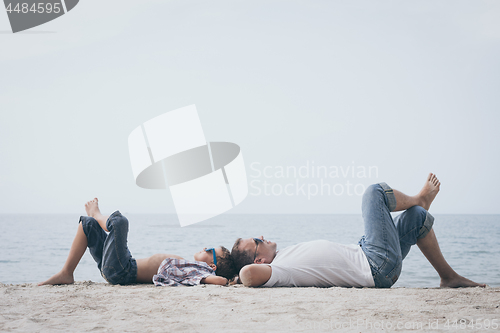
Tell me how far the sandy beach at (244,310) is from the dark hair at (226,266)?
0.41 metres

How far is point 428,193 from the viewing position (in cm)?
309

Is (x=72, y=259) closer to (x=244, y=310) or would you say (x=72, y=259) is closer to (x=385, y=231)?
(x=244, y=310)

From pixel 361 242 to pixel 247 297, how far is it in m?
1.06

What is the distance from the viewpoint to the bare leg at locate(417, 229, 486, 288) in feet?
9.72

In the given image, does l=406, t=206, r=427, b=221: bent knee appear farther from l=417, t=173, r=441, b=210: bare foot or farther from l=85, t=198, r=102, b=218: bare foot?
l=85, t=198, r=102, b=218: bare foot

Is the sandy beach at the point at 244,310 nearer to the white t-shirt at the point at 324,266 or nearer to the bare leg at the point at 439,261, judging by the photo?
the white t-shirt at the point at 324,266

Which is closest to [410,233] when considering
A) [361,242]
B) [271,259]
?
[361,242]

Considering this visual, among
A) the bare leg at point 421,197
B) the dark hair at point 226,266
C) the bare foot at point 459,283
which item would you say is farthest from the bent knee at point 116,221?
the bare foot at point 459,283

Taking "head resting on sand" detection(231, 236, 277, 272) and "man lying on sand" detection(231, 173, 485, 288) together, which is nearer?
"man lying on sand" detection(231, 173, 485, 288)

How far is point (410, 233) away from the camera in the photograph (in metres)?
2.93

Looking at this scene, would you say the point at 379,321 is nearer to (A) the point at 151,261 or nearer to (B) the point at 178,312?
(B) the point at 178,312
